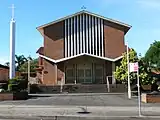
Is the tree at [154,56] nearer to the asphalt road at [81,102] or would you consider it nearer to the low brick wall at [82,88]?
the low brick wall at [82,88]

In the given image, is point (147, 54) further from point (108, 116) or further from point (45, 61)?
point (108, 116)

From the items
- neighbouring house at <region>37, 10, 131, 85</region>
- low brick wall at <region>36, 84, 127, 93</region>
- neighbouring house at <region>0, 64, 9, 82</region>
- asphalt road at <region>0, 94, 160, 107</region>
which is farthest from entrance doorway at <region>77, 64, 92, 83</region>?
asphalt road at <region>0, 94, 160, 107</region>

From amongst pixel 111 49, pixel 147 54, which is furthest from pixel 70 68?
pixel 147 54

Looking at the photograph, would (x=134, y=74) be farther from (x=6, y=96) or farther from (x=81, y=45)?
(x=81, y=45)

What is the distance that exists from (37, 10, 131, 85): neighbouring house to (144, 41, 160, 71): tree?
406 cm

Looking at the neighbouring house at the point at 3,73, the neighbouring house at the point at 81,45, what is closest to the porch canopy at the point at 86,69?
the neighbouring house at the point at 81,45

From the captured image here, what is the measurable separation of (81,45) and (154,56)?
10425mm

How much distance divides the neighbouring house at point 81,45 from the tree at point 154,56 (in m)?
4.06

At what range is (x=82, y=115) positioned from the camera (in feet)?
57.1

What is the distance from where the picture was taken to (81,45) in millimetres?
50719

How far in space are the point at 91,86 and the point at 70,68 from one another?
740 cm

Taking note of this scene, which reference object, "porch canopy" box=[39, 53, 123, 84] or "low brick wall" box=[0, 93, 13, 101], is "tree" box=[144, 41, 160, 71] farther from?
"low brick wall" box=[0, 93, 13, 101]

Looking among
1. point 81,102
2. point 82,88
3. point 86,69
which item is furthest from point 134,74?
point 86,69

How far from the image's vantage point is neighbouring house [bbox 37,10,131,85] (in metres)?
50.5
